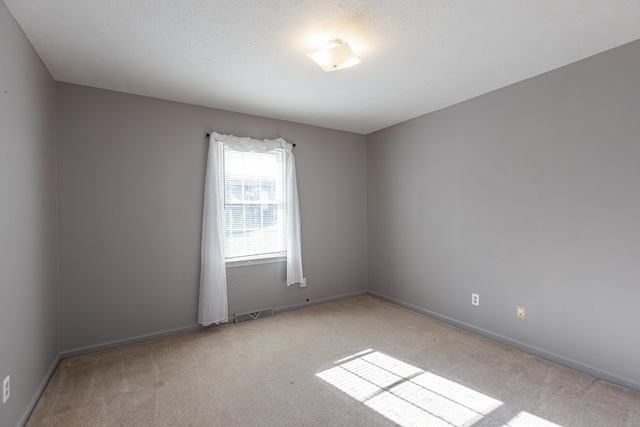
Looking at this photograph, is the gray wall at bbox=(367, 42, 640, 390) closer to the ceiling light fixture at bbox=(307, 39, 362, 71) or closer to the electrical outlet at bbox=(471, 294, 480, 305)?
the electrical outlet at bbox=(471, 294, 480, 305)

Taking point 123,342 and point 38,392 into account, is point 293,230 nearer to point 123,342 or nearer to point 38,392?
point 123,342

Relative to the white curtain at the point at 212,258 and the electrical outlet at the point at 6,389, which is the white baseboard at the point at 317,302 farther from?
the electrical outlet at the point at 6,389

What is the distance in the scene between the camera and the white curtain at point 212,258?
10.8 feet

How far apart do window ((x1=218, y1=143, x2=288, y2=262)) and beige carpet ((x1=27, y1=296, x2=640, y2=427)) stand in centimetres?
103

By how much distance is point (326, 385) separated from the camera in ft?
7.51

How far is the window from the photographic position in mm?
3562

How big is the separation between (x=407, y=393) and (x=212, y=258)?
2.29 metres

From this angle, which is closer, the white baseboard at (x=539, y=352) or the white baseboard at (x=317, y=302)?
the white baseboard at (x=539, y=352)

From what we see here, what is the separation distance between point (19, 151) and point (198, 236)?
1.68 metres

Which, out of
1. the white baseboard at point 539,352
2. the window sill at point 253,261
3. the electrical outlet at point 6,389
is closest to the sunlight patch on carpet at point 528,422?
the white baseboard at point 539,352

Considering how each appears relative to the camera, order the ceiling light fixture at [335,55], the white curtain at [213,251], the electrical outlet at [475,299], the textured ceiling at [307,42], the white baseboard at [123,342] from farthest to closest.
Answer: the white curtain at [213,251], the electrical outlet at [475,299], the white baseboard at [123,342], the ceiling light fixture at [335,55], the textured ceiling at [307,42]

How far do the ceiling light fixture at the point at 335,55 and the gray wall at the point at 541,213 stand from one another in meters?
1.77

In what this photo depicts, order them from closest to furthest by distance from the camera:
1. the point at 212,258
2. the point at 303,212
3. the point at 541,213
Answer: the point at 541,213 → the point at 212,258 → the point at 303,212

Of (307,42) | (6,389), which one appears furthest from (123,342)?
(307,42)
